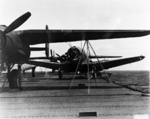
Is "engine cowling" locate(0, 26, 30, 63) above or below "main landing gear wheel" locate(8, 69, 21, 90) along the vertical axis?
above

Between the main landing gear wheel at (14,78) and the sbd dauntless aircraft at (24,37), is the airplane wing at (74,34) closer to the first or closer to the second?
the sbd dauntless aircraft at (24,37)

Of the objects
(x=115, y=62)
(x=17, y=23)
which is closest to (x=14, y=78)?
(x=17, y=23)

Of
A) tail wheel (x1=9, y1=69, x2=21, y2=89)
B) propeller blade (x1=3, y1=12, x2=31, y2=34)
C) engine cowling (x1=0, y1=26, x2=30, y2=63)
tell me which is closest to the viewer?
propeller blade (x1=3, y1=12, x2=31, y2=34)

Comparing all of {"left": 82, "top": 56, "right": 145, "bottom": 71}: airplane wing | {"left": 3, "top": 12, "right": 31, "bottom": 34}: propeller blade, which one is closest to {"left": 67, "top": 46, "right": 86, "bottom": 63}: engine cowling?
{"left": 82, "top": 56, "right": 145, "bottom": 71}: airplane wing

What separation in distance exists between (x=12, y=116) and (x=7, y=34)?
17.6 feet

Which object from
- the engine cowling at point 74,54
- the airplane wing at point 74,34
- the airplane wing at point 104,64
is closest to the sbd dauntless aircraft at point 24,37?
the airplane wing at point 74,34

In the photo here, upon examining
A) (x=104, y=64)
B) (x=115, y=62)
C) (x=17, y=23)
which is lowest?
(x=104, y=64)

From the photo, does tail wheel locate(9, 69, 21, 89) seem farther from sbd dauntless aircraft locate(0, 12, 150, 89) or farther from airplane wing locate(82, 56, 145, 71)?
airplane wing locate(82, 56, 145, 71)

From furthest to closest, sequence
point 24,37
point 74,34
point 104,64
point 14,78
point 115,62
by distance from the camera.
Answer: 1. point 104,64
2. point 115,62
3. point 14,78
4. point 74,34
5. point 24,37

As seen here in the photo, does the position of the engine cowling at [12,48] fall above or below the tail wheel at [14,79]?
above

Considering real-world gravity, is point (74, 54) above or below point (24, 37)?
below

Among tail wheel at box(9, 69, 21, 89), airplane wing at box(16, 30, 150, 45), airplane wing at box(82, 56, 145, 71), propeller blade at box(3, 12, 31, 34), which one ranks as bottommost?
tail wheel at box(9, 69, 21, 89)

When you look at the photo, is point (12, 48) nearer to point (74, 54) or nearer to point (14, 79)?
point (14, 79)

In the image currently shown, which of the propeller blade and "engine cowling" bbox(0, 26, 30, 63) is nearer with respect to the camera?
the propeller blade
